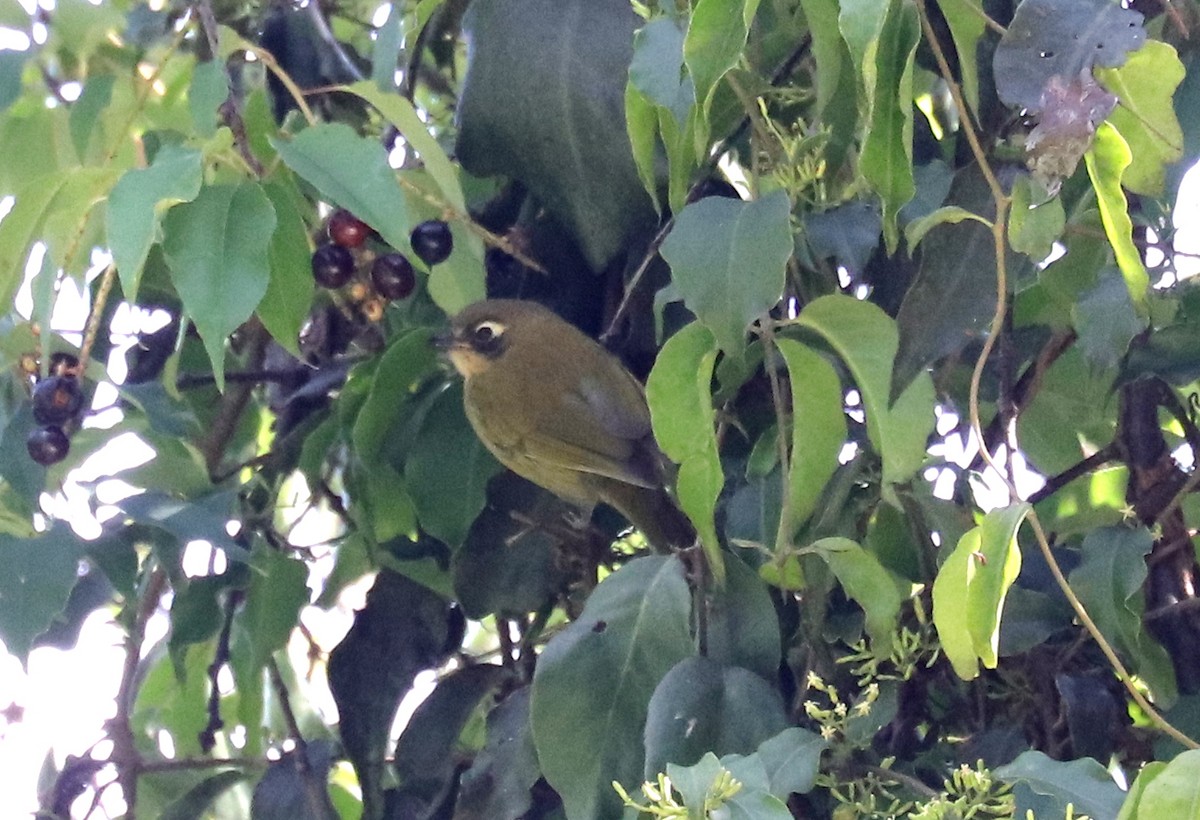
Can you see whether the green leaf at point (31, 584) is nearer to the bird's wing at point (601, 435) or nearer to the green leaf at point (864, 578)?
the green leaf at point (864, 578)

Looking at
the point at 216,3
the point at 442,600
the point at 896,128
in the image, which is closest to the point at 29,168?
the point at 216,3

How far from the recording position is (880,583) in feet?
5.45

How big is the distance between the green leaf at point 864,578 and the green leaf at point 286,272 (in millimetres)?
685

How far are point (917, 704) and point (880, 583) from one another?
16.6 inches

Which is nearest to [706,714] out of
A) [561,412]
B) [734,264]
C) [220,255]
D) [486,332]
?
[734,264]

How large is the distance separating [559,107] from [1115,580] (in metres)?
0.94

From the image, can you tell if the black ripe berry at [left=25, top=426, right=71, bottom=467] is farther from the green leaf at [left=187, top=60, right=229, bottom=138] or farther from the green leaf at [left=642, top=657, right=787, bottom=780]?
the green leaf at [left=642, top=657, right=787, bottom=780]

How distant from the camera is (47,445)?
2.05m

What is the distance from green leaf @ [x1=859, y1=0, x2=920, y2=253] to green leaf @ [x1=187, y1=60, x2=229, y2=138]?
0.75 m

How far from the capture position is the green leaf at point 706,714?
1621 mm

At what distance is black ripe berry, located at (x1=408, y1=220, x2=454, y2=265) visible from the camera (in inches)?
84.7

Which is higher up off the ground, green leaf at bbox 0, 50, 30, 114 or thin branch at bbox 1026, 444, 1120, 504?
green leaf at bbox 0, 50, 30, 114

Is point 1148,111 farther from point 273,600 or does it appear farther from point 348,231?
point 273,600

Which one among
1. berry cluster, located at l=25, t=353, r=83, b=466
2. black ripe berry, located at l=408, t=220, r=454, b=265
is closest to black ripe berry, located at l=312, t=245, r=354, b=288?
black ripe berry, located at l=408, t=220, r=454, b=265
